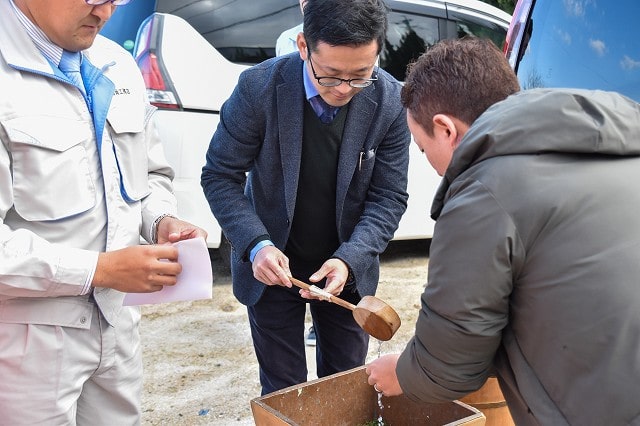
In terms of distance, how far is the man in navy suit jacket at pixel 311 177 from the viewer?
7.72ft

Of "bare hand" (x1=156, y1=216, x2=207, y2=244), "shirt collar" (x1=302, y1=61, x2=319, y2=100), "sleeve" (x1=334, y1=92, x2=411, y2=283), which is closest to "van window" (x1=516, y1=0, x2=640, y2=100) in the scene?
"sleeve" (x1=334, y1=92, x2=411, y2=283)

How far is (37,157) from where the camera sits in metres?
1.79

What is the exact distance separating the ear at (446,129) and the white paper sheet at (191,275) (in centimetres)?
65

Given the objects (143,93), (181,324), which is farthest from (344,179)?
(181,324)

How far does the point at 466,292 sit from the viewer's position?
1.54 metres

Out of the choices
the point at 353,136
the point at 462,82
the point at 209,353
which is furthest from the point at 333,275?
the point at 209,353

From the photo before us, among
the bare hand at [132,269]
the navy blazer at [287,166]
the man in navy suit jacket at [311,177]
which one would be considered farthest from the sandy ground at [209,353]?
the bare hand at [132,269]

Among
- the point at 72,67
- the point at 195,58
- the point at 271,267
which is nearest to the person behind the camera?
the point at 72,67

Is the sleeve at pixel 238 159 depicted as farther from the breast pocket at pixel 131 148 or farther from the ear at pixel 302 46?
the breast pocket at pixel 131 148

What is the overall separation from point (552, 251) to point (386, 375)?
636mm

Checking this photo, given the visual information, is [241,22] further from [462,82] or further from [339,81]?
[462,82]

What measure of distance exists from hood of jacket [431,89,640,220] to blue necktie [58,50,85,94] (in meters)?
0.97

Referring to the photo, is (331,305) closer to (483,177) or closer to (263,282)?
→ (263,282)

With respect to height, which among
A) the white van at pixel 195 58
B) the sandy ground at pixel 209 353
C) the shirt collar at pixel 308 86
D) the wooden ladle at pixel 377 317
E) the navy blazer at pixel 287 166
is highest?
the shirt collar at pixel 308 86
